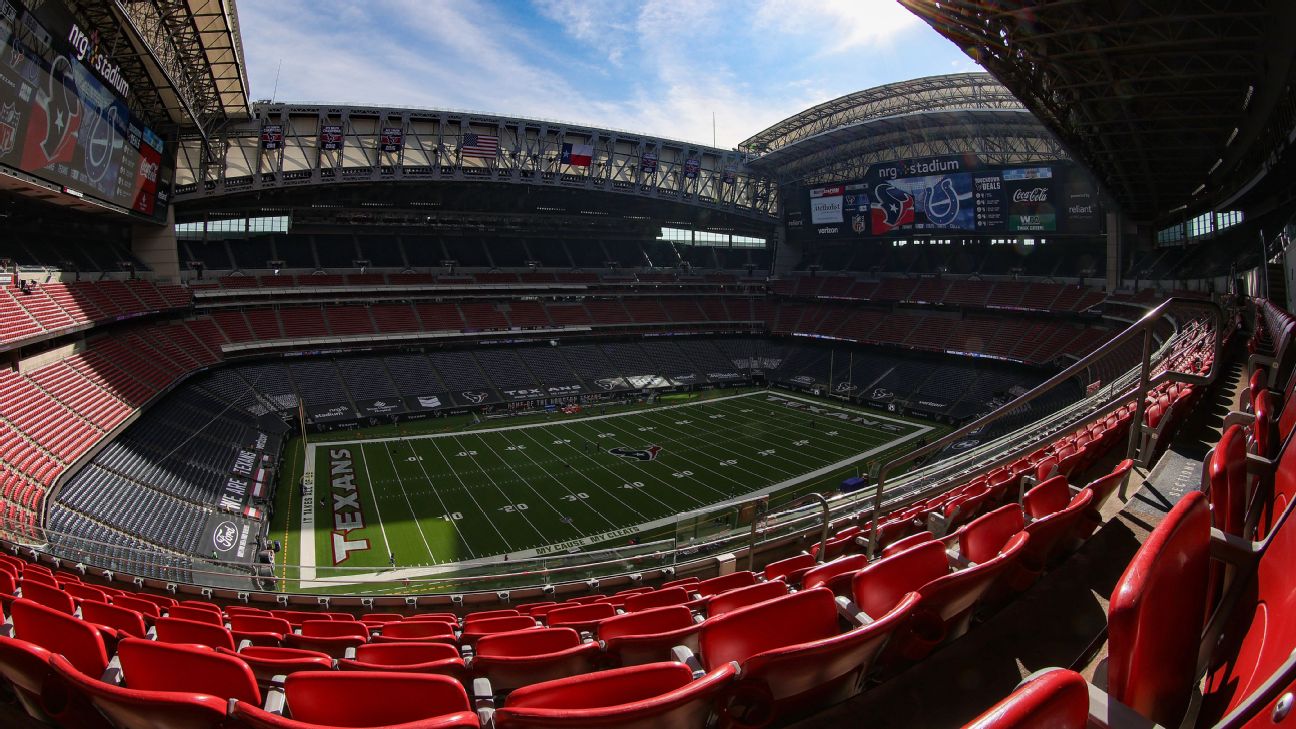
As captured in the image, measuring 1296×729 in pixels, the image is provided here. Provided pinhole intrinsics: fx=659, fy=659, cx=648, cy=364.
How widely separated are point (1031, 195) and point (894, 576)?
51213 mm

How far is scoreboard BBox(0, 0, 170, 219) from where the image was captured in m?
21.2

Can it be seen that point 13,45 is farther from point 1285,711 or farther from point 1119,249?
point 1119,249

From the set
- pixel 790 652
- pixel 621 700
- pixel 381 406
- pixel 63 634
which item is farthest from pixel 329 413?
pixel 790 652

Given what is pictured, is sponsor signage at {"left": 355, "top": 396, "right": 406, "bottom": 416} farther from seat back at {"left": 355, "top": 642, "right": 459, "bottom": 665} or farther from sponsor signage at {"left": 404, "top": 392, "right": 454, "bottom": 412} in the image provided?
seat back at {"left": 355, "top": 642, "right": 459, "bottom": 665}

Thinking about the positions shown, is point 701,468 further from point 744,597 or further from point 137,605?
point 744,597

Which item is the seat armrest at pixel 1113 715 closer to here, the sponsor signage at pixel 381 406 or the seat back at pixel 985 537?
the seat back at pixel 985 537

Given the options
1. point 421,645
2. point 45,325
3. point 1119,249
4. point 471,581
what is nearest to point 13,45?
point 45,325

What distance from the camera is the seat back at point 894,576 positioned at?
12.2 feet

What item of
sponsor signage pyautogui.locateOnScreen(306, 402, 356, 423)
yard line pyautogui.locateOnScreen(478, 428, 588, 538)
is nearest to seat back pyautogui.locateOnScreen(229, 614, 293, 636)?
yard line pyautogui.locateOnScreen(478, 428, 588, 538)

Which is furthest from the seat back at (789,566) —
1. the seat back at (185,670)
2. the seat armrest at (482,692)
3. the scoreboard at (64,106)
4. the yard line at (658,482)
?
the scoreboard at (64,106)

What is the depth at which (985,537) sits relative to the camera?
434 cm

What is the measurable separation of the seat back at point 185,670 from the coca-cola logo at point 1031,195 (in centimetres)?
5335

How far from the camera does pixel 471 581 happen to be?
1313 cm

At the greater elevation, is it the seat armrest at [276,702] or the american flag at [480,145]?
the american flag at [480,145]
